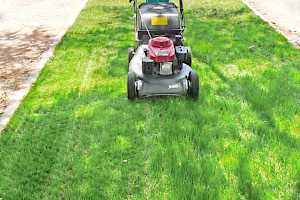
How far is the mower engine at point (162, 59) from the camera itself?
571 cm

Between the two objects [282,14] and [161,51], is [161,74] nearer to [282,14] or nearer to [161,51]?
[161,51]

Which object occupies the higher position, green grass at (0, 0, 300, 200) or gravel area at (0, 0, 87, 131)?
gravel area at (0, 0, 87, 131)

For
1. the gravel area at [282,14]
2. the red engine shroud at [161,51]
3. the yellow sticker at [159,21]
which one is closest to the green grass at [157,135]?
the red engine shroud at [161,51]

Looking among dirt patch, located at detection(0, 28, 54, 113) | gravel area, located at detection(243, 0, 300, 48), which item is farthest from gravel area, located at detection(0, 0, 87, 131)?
gravel area, located at detection(243, 0, 300, 48)

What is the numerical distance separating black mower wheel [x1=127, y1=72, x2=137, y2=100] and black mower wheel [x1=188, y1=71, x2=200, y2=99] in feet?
2.54

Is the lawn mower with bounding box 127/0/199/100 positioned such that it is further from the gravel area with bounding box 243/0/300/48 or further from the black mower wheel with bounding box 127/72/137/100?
the gravel area with bounding box 243/0/300/48

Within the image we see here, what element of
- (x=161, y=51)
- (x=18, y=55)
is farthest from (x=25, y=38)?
(x=161, y=51)

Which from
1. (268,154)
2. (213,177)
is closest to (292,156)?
(268,154)

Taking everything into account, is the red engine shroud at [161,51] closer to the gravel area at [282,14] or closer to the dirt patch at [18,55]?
the dirt patch at [18,55]

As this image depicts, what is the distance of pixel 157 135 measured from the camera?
4.98 metres

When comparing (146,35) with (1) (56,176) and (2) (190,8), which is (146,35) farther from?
(2) (190,8)

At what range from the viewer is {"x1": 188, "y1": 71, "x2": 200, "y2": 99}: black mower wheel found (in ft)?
18.8

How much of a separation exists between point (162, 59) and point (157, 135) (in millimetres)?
1207

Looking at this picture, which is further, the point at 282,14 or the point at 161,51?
the point at 282,14
